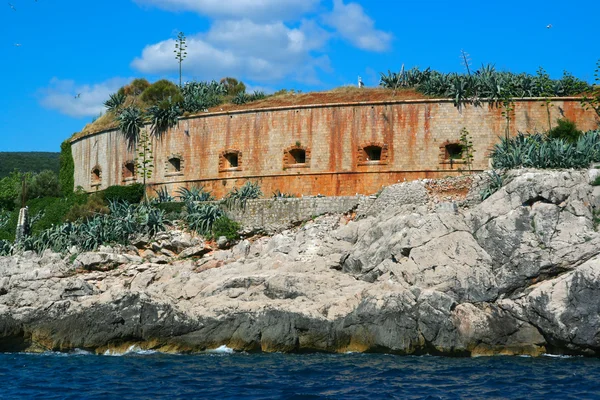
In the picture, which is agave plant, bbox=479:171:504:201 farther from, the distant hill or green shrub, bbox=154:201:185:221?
the distant hill

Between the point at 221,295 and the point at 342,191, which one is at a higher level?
the point at 342,191

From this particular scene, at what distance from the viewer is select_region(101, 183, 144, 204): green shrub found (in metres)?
34.6

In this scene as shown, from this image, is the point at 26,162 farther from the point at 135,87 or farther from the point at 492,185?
the point at 492,185

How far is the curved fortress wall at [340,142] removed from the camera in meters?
32.4

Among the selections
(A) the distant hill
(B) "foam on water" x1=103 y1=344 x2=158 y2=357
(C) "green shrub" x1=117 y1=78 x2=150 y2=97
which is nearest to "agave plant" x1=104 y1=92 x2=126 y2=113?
(C) "green shrub" x1=117 y1=78 x2=150 y2=97

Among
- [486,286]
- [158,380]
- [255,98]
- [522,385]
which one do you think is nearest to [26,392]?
[158,380]

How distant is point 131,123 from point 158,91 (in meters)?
2.50

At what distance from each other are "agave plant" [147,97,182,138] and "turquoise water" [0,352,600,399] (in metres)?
14.0

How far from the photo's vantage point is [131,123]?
3659 cm

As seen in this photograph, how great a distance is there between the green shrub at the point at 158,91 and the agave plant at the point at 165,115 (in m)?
2.01

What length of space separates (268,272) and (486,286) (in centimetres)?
612

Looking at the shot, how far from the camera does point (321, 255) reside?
27.1 m

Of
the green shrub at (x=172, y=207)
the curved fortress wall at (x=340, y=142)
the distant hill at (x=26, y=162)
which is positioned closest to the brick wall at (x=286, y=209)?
the green shrub at (x=172, y=207)

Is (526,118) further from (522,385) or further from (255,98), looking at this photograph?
(522,385)
